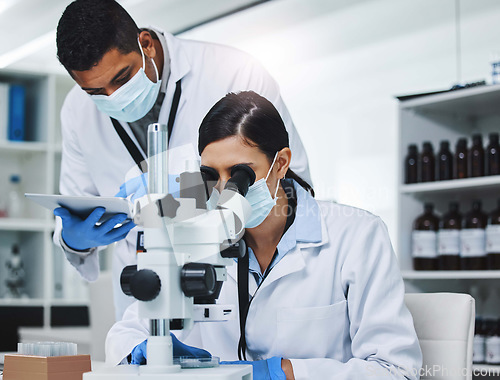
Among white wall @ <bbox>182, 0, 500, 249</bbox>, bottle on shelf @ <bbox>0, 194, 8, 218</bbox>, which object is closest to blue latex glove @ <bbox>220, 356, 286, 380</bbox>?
white wall @ <bbox>182, 0, 500, 249</bbox>

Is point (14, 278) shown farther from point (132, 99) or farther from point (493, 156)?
point (493, 156)

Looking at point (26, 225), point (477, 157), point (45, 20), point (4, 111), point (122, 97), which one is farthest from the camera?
point (26, 225)

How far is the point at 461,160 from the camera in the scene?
2.50m

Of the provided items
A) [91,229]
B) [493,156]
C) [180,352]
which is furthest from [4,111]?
[493,156]

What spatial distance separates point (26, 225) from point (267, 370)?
6.45ft

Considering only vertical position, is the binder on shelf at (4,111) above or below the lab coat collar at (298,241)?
above

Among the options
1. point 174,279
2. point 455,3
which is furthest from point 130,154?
point 455,3

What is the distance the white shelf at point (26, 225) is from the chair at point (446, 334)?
180 cm

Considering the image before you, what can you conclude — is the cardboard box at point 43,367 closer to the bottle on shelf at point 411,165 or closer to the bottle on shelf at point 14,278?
the bottle on shelf at point 14,278

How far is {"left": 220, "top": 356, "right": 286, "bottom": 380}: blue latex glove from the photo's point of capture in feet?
3.33

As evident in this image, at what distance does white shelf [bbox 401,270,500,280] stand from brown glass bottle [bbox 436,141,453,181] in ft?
1.30

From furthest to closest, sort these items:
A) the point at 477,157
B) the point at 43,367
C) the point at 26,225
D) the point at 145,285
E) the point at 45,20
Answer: the point at 26,225, the point at 477,157, the point at 45,20, the point at 43,367, the point at 145,285

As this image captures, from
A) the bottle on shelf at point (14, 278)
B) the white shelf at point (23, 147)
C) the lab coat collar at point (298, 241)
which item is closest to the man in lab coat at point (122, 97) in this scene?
the lab coat collar at point (298, 241)

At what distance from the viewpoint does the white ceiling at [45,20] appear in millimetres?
1449
